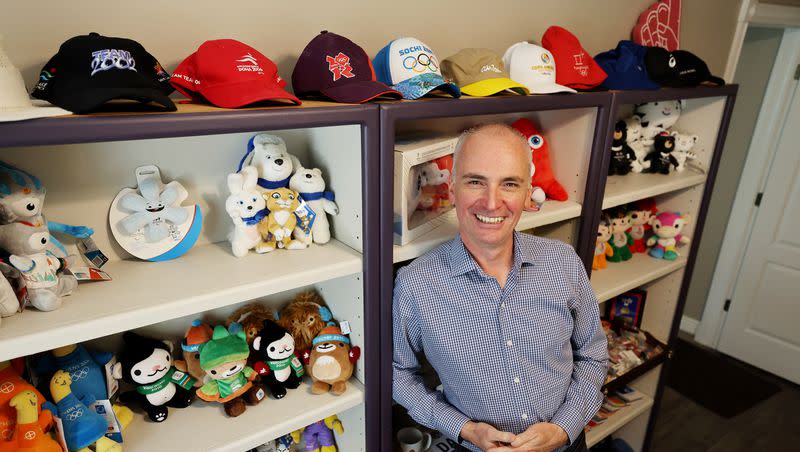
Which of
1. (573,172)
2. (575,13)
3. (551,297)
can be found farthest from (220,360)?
(575,13)

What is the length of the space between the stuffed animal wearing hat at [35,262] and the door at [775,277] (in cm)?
361

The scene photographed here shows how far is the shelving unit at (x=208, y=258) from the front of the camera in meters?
0.81

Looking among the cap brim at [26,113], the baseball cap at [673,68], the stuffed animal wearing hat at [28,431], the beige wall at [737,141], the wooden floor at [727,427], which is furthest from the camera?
the beige wall at [737,141]

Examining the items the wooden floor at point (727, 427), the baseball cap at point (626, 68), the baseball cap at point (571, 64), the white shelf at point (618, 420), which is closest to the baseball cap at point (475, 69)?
the baseball cap at point (571, 64)

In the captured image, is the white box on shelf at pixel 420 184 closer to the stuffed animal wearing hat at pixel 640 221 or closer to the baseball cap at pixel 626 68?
the baseball cap at pixel 626 68

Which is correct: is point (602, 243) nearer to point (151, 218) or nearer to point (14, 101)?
point (151, 218)

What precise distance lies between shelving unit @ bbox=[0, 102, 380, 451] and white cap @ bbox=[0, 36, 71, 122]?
0.10 ft

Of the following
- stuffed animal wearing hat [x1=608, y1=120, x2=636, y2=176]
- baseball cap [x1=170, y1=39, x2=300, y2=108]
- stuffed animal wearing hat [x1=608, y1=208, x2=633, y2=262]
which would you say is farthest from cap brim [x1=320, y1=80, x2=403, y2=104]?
stuffed animal wearing hat [x1=608, y1=208, x2=633, y2=262]

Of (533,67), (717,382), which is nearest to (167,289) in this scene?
(533,67)

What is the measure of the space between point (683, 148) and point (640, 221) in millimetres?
336

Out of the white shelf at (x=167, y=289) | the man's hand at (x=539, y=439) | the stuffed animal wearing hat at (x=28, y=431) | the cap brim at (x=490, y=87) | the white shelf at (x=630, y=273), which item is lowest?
the man's hand at (x=539, y=439)

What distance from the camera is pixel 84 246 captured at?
1.02 meters

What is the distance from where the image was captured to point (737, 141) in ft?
10.1

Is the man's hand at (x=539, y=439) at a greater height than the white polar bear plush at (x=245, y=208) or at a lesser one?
lesser
